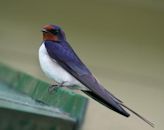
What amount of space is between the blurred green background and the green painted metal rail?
1655mm

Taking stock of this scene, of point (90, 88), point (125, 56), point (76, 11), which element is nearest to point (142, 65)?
point (125, 56)

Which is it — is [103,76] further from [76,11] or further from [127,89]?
[76,11]

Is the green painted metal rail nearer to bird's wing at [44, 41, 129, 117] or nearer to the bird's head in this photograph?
bird's wing at [44, 41, 129, 117]

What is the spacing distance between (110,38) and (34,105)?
2274 millimetres

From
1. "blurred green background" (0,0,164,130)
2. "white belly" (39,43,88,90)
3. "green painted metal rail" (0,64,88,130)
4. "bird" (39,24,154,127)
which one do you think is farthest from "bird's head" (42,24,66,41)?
"blurred green background" (0,0,164,130)

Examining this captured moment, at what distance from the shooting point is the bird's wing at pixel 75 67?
2020 millimetres

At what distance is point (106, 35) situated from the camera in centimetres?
390

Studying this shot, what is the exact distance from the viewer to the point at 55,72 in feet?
7.39

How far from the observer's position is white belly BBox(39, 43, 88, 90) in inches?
88.1

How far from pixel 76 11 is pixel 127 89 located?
556 mm

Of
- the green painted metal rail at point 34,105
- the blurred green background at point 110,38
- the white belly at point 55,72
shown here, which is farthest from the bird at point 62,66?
the blurred green background at point 110,38

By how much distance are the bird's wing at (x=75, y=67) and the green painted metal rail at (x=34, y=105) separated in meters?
0.14

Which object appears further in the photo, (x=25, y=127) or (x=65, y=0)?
(x=65, y=0)

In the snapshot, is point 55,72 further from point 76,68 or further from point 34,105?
point 34,105
